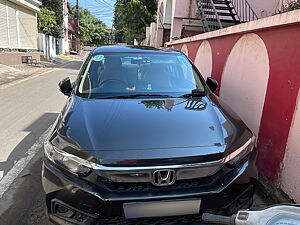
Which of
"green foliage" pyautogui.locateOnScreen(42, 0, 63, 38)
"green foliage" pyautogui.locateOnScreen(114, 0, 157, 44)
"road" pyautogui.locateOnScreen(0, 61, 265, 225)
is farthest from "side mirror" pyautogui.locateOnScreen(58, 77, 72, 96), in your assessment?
"green foliage" pyautogui.locateOnScreen(42, 0, 63, 38)

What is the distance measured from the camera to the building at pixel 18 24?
1755 centimetres

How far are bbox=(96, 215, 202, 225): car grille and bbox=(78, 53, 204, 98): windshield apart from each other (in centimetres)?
143

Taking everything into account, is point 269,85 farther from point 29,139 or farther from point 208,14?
point 208,14

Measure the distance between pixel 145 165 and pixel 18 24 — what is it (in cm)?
2108

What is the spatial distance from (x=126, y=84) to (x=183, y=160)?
155 cm

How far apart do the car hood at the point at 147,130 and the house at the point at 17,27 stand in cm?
1597

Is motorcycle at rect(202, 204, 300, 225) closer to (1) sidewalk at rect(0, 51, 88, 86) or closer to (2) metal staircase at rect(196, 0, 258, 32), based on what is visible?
(2) metal staircase at rect(196, 0, 258, 32)

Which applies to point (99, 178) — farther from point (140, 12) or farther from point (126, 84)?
point (140, 12)

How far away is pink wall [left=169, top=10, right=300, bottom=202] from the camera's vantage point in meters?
2.94

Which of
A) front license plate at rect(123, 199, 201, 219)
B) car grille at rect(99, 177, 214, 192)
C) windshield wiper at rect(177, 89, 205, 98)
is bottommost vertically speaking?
front license plate at rect(123, 199, 201, 219)

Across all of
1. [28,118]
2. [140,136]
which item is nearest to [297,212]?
[140,136]

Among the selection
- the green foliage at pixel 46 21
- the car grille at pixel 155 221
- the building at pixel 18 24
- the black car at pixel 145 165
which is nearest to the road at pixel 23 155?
the black car at pixel 145 165

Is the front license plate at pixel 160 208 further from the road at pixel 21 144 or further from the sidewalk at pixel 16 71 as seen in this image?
the sidewalk at pixel 16 71

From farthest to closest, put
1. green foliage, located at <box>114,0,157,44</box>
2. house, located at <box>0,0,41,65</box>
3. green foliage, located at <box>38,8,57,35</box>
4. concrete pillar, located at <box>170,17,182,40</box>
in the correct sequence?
green foliage, located at <box>38,8,57,35</box> < green foliage, located at <box>114,0,157,44</box> < house, located at <box>0,0,41,65</box> < concrete pillar, located at <box>170,17,182,40</box>
